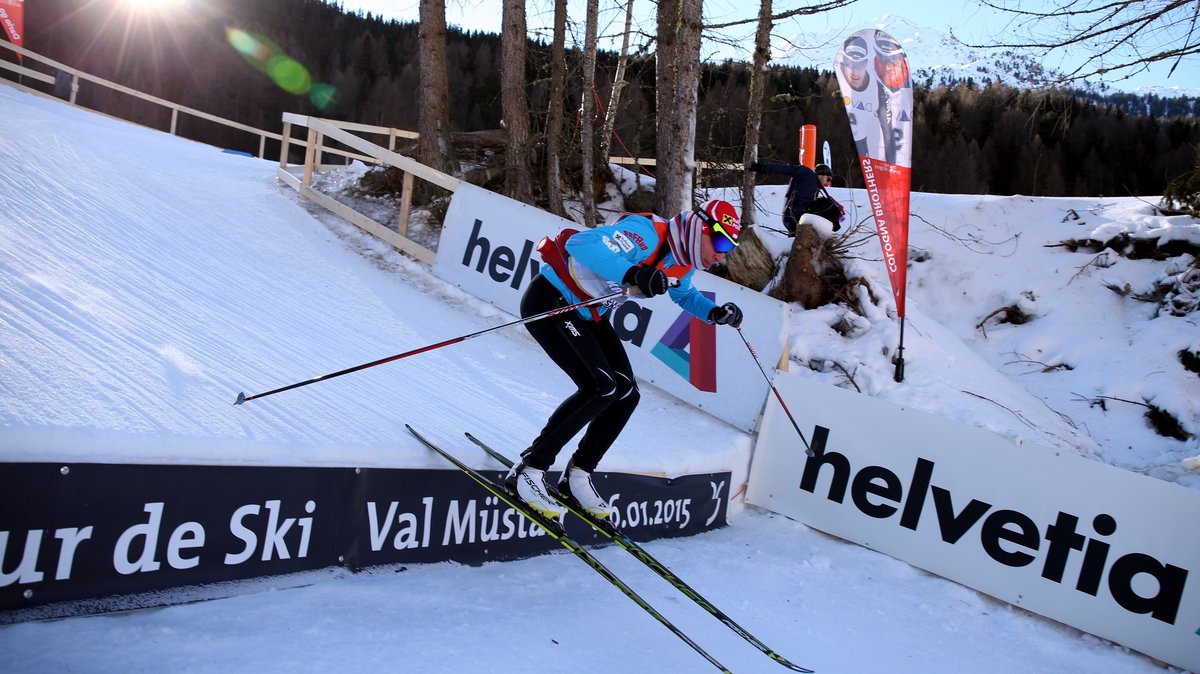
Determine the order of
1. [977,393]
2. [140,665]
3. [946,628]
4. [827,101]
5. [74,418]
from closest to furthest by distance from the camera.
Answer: [140,665] < [74,418] < [946,628] < [977,393] < [827,101]

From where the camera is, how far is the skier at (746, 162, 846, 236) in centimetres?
912

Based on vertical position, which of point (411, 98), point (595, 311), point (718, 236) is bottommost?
point (595, 311)

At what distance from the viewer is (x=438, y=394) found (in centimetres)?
526

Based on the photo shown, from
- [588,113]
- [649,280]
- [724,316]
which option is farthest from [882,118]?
[649,280]

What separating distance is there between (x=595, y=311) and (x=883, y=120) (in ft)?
17.9

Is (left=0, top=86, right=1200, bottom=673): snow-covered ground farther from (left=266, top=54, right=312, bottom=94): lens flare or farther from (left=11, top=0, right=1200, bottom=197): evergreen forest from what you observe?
(left=266, top=54, right=312, bottom=94): lens flare

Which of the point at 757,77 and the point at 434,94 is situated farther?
the point at 434,94

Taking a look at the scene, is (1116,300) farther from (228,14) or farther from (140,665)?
(228,14)

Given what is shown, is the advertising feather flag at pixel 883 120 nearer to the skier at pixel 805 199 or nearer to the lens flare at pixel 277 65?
the skier at pixel 805 199

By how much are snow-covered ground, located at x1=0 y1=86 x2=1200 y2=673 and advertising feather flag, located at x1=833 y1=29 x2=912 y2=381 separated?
1231 millimetres

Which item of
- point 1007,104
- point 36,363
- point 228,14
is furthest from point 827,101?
point 228,14

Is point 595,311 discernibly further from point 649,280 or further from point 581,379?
point 649,280

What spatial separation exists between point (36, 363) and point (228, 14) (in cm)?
5993

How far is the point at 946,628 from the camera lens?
462 centimetres
